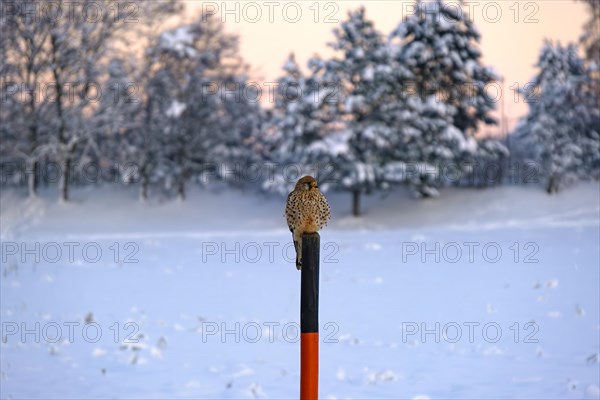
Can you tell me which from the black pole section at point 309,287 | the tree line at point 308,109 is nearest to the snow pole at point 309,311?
the black pole section at point 309,287

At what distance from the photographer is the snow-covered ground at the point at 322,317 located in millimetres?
9406

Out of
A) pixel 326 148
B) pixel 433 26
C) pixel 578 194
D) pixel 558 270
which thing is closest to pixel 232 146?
pixel 326 148

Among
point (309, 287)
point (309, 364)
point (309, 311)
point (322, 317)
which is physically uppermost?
point (309, 287)

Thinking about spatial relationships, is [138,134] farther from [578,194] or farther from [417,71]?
[578,194]

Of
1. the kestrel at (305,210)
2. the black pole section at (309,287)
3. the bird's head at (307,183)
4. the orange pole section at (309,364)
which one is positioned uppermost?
the bird's head at (307,183)

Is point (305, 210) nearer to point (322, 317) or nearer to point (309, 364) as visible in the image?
point (309, 364)

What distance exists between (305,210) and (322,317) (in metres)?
8.30

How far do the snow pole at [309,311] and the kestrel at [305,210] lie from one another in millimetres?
170

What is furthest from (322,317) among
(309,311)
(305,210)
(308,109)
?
(308,109)

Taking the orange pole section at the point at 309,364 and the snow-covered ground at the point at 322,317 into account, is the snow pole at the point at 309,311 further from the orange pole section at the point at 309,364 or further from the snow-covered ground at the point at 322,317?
the snow-covered ground at the point at 322,317

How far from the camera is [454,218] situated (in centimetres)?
3136

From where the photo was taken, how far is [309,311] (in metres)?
4.41

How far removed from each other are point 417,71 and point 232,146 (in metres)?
10.3

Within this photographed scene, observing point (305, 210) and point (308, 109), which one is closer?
point (305, 210)
